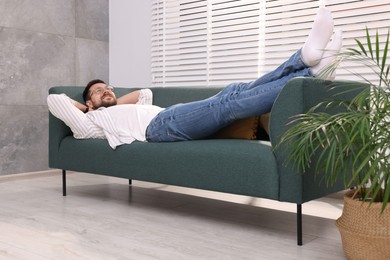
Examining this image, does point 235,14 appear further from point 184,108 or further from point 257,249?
point 257,249

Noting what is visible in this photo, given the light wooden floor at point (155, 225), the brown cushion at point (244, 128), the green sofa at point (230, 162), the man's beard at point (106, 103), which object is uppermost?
the man's beard at point (106, 103)

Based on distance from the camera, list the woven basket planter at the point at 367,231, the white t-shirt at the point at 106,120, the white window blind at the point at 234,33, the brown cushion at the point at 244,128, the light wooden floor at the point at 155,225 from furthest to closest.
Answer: the white window blind at the point at 234,33 → the white t-shirt at the point at 106,120 → the brown cushion at the point at 244,128 → the light wooden floor at the point at 155,225 → the woven basket planter at the point at 367,231

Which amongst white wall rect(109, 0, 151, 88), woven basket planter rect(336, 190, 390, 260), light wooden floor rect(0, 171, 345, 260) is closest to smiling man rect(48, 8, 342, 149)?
light wooden floor rect(0, 171, 345, 260)

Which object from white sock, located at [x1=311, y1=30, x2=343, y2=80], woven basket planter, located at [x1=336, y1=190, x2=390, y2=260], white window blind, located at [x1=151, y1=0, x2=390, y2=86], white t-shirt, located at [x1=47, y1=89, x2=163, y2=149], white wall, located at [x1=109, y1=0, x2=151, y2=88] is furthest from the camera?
white wall, located at [x1=109, y1=0, x2=151, y2=88]

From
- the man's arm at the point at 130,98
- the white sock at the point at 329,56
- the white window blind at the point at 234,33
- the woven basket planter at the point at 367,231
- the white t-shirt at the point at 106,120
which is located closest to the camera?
the woven basket planter at the point at 367,231

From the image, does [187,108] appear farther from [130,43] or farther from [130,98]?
[130,43]

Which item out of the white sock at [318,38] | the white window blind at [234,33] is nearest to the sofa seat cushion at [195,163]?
the white sock at [318,38]

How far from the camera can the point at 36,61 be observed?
3.71 meters

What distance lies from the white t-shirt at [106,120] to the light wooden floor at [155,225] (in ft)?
1.36

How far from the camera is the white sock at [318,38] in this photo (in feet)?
5.87

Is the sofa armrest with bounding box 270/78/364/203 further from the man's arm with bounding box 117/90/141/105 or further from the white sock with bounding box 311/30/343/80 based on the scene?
the man's arm with bounding box 117/90/141/105

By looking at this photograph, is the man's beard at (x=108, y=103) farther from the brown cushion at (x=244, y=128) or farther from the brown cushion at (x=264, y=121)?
the brown cushion at (x=264, y=121)

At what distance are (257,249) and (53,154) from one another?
163 cm

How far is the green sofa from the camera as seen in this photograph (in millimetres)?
1789
